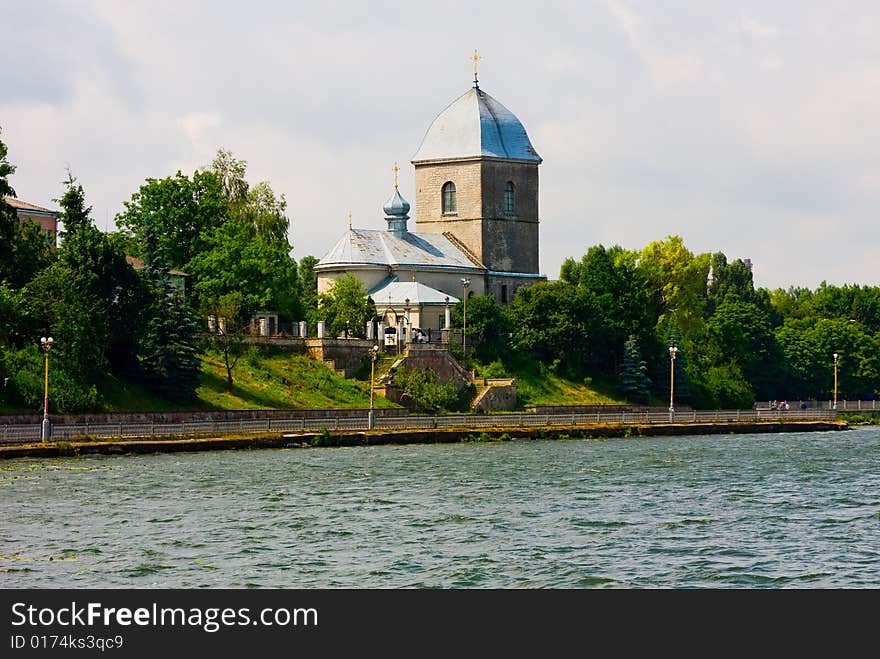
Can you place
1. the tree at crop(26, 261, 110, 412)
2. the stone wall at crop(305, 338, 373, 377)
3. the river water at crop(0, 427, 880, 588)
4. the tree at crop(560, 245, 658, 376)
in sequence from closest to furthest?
the river water at crop(0, 427, 880, 588), the tree at crop(26, 261, 110, 412), the stone wall at crop(305, 338, 373, 377), the tree at crop(560, 245, 658, 376)

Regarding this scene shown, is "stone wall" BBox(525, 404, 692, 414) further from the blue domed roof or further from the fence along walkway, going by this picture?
the blue domed roof

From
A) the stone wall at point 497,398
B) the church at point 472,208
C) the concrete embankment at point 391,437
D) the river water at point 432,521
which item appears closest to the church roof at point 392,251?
the church at point 472,208

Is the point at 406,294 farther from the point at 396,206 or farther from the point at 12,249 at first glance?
the point at 12,249

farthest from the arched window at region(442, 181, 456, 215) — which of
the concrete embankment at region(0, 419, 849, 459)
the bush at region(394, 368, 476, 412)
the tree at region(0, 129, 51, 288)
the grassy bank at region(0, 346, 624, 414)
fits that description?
the tree at region(0, 129, 51, 288)

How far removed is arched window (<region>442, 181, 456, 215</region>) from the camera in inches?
3900

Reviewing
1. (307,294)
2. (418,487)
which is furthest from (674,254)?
(418,487)

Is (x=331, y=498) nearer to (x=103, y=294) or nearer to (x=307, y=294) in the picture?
(x=103, y=294)

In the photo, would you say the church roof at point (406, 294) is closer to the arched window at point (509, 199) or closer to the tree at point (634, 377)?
the tree at point (634, 377)

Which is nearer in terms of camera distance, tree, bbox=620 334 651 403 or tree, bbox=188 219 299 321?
tree, bbox=188 219 299 321

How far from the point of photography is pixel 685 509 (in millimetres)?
41156

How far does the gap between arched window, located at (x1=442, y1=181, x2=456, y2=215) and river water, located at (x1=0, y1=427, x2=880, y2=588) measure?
139 feet

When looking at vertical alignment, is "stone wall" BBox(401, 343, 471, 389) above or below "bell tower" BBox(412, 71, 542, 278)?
below

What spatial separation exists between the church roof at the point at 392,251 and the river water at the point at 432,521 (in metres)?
35.2

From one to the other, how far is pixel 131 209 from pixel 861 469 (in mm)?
48037
